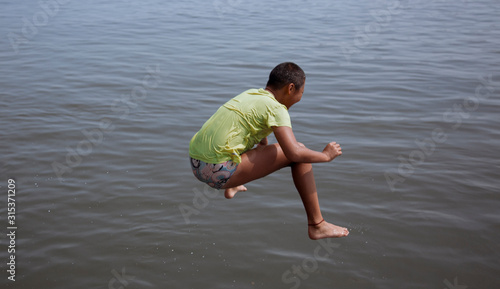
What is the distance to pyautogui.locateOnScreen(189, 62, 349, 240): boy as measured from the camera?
13.1ft

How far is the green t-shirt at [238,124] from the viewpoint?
4.02m

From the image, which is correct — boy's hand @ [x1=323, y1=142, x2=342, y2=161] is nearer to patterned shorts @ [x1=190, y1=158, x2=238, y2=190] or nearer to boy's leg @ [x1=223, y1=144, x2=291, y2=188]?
boy's leg @ [x1=223, y1=144, x2=291, y2=188]

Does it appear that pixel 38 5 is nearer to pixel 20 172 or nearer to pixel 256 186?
pixel 20 172

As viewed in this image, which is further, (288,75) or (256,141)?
(256,141)

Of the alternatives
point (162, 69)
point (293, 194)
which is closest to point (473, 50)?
point (162, 69)
